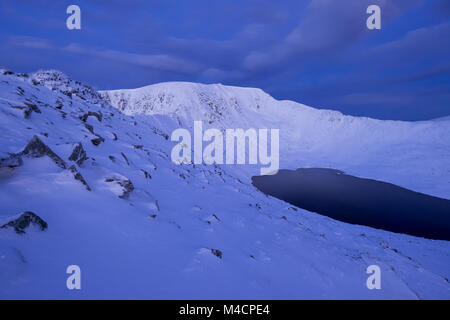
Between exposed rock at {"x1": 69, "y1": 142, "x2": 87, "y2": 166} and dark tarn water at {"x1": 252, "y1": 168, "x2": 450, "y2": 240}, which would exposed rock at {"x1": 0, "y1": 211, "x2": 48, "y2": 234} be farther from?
dark tarn water at {"x1": 252, "y1": 168, "x2": 450, "y2": 240}

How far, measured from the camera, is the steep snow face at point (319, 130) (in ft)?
161

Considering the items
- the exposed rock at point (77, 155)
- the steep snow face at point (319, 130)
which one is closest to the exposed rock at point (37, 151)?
the exposed rock at point (77, 155)

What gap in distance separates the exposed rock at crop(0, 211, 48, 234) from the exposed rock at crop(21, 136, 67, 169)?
2632 mm

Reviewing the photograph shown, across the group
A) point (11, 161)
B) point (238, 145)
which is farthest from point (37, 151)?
point (238, 145)

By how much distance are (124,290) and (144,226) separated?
2.29 m

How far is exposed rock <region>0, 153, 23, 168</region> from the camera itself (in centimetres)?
512

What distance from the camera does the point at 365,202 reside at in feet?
107

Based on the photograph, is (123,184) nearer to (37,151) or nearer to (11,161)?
(37,151)

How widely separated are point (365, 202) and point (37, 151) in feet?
126

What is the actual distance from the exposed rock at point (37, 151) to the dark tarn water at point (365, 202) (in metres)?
27.8

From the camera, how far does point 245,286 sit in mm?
5082

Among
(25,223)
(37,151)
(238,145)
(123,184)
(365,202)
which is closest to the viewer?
(25,223)
